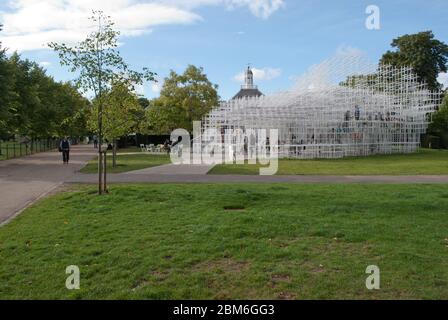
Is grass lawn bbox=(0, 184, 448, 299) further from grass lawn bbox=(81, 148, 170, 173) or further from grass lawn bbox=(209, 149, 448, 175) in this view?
grass lawn bbox=(81, 148, 170, 173)

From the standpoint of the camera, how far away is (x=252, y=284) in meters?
5.28

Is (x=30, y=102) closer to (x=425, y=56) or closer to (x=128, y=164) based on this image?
(x=128, y=164)

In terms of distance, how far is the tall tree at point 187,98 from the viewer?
52906 mm

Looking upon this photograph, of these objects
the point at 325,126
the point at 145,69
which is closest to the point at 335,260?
the point at 145,69

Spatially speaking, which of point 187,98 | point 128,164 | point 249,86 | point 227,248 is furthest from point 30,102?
point 249,86

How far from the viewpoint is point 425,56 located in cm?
5603

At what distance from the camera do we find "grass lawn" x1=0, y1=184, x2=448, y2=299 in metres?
5.17

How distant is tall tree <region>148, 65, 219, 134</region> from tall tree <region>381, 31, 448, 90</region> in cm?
2274

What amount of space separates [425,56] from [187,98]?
2767 centimetres

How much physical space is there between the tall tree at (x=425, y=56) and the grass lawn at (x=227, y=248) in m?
50.0

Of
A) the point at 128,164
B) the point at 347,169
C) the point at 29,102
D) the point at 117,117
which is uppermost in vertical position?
the point at 29,102

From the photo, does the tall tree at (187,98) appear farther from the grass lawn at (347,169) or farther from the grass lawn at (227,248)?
the grass lawn at (227,248)
